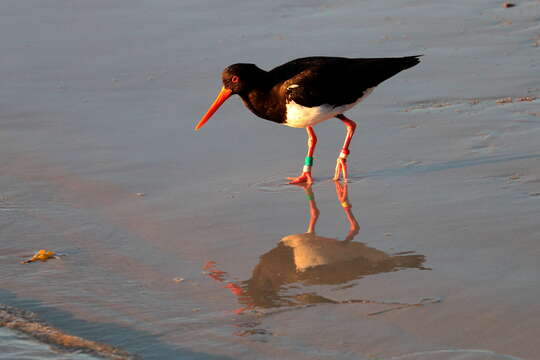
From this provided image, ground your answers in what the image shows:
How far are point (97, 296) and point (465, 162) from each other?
9.86 feet

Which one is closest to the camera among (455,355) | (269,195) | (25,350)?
(455,355)

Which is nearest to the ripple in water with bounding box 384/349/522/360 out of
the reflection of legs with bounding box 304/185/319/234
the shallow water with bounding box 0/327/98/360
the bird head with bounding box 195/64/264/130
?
the shallow water with bounding box 0/327/98/360

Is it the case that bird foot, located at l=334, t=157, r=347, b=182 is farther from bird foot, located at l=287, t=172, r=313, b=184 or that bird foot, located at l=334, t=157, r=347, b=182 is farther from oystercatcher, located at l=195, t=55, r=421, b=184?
bird foot, located at l=287, t=172, r=313, b=184

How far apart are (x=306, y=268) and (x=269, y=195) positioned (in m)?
1.25

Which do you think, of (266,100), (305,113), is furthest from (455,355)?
(266,100)

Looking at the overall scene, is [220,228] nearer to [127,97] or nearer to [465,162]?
[465,162]

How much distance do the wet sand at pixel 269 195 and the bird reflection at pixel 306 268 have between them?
0.02 m

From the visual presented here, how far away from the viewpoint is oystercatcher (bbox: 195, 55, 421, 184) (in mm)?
6488

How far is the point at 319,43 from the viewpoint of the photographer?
9422mm

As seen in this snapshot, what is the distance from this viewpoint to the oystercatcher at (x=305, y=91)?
649 cm

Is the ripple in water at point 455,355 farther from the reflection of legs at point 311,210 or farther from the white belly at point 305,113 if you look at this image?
the white belly at point 305,113

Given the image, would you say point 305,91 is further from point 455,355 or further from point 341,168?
point 455,355

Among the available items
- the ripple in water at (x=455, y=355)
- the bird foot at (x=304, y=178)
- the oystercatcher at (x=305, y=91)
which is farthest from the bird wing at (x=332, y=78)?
the ripple in water at (x=455, y=355)

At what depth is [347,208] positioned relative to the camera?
5.86 meters
